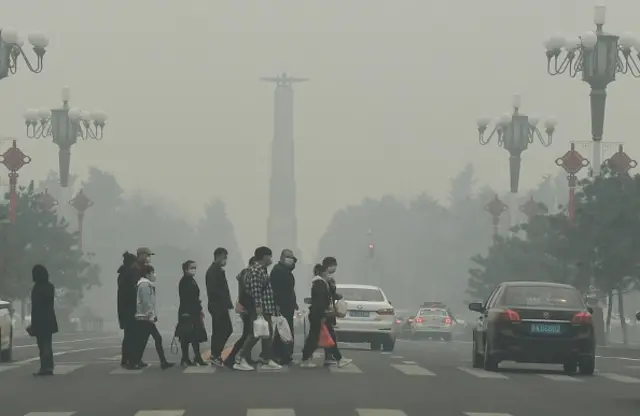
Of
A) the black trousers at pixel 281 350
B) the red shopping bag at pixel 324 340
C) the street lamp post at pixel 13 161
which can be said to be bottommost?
the black trousers at pixel 281 350

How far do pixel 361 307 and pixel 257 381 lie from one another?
16.0m

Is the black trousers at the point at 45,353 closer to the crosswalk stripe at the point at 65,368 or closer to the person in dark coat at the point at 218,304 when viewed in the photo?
the crosswalk stripe at the point at 65,368

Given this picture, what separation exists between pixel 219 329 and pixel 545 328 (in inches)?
204

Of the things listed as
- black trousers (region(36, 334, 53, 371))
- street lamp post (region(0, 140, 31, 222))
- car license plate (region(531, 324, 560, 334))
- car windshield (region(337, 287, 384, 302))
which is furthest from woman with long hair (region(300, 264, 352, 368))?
street lamp post (region(0, 140, 31, 222))

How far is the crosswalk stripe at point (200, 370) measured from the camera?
91.8 ft

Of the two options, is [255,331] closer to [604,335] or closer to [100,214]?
[604,335]

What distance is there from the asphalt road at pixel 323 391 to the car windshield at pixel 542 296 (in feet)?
3.65

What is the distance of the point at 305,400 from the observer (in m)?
21.0

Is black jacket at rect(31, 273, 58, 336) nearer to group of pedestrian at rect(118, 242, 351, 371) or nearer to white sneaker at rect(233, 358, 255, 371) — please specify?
group of pedestrian at rect(118, 242, 351, 371)

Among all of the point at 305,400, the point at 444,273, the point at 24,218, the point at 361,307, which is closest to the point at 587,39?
the point at 361,307

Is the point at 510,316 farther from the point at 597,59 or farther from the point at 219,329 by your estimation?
the point at 597,59

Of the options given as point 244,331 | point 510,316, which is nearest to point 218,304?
point 244,331

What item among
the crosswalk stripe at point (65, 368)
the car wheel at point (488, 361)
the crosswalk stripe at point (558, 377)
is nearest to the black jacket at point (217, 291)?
the crosswalk stripe at point (65, 368)

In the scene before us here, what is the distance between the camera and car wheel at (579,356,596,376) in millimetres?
29453
